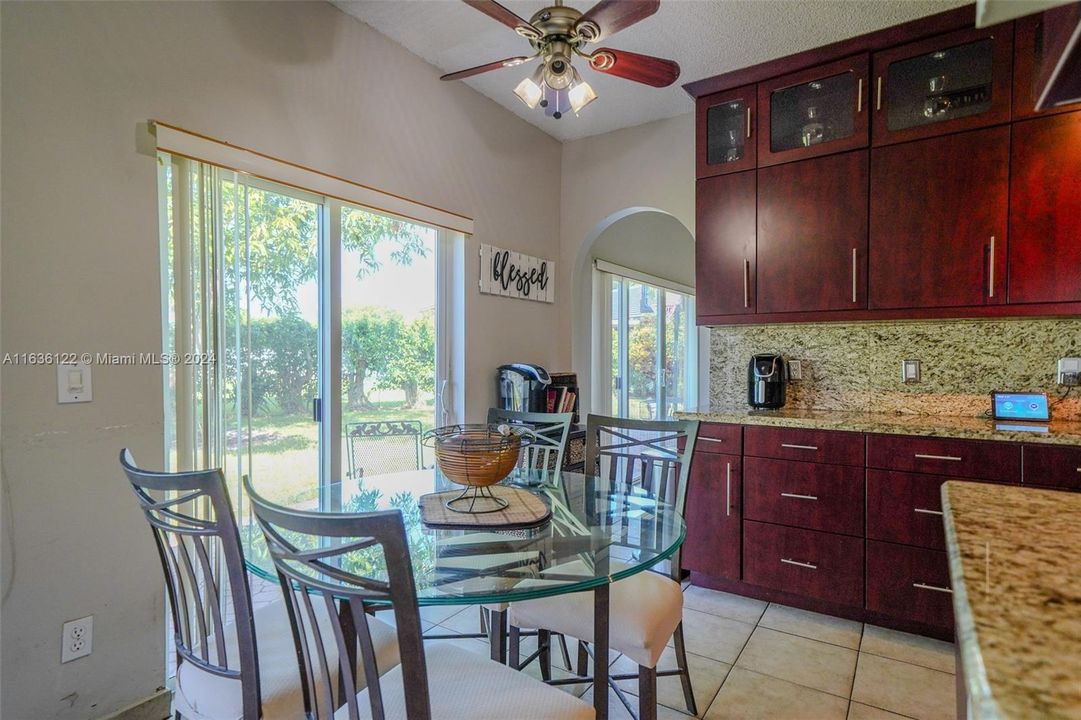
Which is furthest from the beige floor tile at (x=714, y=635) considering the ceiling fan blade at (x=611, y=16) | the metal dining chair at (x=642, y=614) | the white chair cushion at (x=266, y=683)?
the ceiling fan blade at (x=611, y=16)

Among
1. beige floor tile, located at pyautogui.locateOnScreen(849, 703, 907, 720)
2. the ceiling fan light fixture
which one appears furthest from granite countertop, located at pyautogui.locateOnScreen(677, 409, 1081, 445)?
the ceiling fan light fixture

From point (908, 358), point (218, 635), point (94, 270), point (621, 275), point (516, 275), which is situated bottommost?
point (218, 635)

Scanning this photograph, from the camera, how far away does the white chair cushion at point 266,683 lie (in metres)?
1.26

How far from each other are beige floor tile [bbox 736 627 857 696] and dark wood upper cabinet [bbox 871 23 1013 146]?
2.33 metres

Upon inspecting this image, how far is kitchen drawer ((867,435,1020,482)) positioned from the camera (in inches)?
85.2

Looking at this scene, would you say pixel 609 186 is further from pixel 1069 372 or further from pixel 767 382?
pixel 1069 372

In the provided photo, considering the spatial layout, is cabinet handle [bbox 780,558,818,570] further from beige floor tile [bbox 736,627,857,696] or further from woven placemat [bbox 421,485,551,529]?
woven placemat [bbox 421,485,551,529]

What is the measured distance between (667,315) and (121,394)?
5407 mm

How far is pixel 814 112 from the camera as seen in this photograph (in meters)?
2.82

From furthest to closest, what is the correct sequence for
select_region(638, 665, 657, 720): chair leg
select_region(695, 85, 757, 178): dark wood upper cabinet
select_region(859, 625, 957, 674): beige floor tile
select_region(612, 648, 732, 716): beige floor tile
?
select_region(695, 85, 757, 178): dark wood upper cabinet
select_region(859, 625, 957, 674): beige floor tile
select_region(612, 648, 732, 716): beige floor tile
select_region(638, 665, 657, 720): chair leg

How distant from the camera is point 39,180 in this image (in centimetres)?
168

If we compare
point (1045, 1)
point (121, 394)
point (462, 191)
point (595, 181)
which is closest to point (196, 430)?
point (121, 394)

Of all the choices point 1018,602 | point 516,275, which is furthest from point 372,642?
point 516,275

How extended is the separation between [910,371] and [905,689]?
1518 mm
